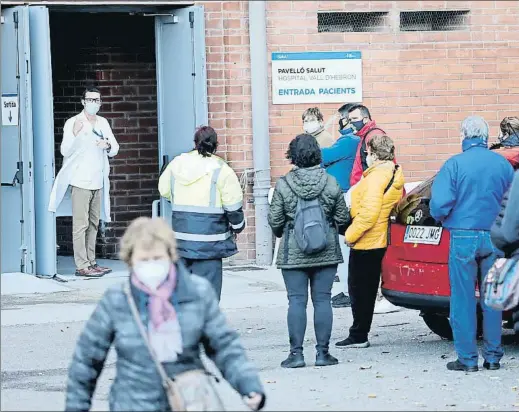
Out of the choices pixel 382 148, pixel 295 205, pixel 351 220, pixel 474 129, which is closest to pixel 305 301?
pixel 295 205

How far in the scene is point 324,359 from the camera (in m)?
9.19

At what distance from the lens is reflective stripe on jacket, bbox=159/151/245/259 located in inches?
374

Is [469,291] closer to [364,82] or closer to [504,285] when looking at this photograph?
[504,285]

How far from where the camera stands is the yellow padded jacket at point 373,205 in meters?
9.68

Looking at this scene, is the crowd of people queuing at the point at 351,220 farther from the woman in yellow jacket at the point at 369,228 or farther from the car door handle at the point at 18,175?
the car door handle at the point at 18,175

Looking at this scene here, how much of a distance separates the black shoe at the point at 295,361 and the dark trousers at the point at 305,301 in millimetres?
35

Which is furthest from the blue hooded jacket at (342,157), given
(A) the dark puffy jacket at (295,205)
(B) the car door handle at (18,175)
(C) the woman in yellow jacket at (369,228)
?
(B) the car door handle at (18,175)

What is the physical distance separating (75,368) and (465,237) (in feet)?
13.9

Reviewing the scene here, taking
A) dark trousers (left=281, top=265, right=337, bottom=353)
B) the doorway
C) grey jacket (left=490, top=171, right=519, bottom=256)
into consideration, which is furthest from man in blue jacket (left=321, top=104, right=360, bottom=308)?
grey jacket (left=490, top=171, right=519, bottom=256)

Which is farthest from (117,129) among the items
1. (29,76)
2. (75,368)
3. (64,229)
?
(75,368)

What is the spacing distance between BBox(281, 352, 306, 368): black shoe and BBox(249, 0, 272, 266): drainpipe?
548cm

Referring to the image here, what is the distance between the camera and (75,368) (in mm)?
5051

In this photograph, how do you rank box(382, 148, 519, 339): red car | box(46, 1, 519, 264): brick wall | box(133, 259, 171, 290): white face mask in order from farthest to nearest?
box(46, 1, 519, 264): brick wall → box(382, 148, 519, 339): red car → box(133, 259, 171, 290): white face mask

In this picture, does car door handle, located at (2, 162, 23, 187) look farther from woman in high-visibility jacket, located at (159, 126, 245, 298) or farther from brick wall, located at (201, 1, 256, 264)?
woman in high-visibility jacket, located at (159, 126, 245, 298)
